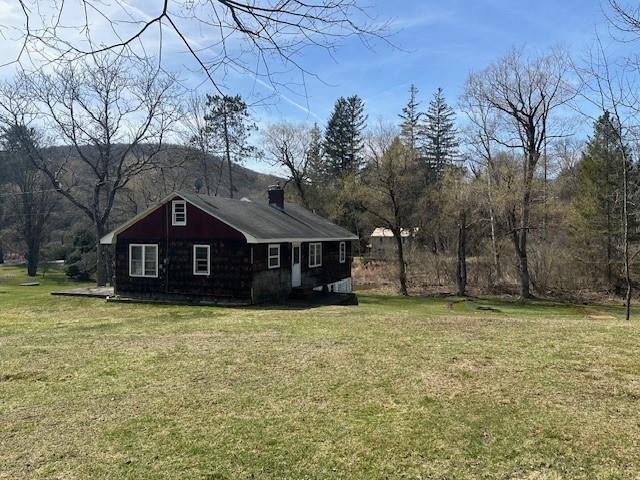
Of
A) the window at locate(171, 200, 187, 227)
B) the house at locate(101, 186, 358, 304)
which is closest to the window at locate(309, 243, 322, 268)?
the house at locate(101, 186, 358, 304)

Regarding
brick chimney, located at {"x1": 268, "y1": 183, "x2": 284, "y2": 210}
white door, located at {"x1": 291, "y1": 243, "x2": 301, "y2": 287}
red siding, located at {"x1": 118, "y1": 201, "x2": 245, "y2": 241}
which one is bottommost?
white door, located at {"x1": 291, "y1": 243, "x2": 301, "y2": 287}

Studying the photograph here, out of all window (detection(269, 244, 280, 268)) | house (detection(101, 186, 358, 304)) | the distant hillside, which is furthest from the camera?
the distant hillside

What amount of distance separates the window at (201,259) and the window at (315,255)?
5.23 m

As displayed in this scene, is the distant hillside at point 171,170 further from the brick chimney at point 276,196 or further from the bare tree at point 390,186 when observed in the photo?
the bare tree at point 390,186

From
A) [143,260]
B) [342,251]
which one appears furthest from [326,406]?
[342,251]

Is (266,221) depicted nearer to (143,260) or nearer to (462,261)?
(143,260)

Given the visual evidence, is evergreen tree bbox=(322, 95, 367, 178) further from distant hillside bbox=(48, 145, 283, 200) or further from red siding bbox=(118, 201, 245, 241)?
red siding bbox=(118, 201, 245, 241)

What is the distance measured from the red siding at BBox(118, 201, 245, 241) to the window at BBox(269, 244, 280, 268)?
171 cm

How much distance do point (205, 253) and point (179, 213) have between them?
176 cm

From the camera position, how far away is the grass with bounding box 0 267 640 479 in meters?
3.48

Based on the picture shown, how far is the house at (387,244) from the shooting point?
116 feet

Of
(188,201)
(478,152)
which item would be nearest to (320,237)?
(188,201)

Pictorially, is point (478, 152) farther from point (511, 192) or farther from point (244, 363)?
point (244, 363)

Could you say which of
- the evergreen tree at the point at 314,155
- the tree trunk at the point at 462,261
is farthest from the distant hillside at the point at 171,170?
the tree trunk at the point at 462,261
